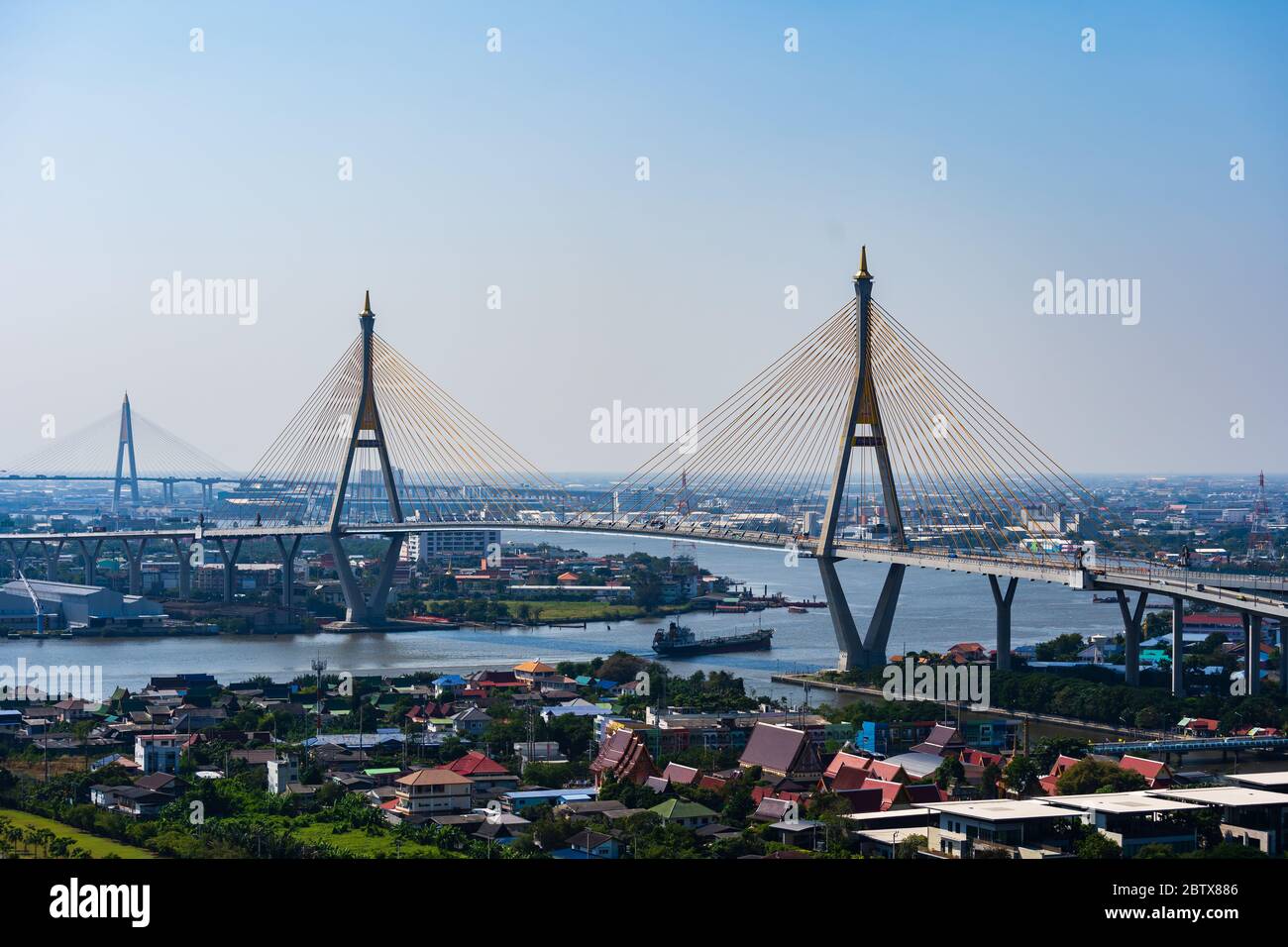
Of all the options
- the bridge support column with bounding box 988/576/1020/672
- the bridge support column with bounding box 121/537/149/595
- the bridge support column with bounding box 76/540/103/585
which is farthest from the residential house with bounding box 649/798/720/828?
the bridge support column with bounding box 76/540/103/585

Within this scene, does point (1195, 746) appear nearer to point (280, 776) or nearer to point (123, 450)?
point (280, 776)

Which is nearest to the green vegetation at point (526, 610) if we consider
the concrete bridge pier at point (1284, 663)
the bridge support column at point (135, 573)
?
the bridge support column at point (135, 573)

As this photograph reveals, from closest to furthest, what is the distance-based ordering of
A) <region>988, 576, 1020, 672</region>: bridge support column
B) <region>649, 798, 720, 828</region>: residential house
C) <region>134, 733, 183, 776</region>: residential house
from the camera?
1. <region>649, 798, 720, 828</region>: residential house
2. <region>134, 733, 183, 776</region>: residential house
3. <region>988, 576, 1020, 672</region>: bridge support column

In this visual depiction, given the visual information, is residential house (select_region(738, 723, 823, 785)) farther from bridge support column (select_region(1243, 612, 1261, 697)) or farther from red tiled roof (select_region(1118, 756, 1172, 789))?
bridge support column (select_region(1243, 612, 1261, 697))
